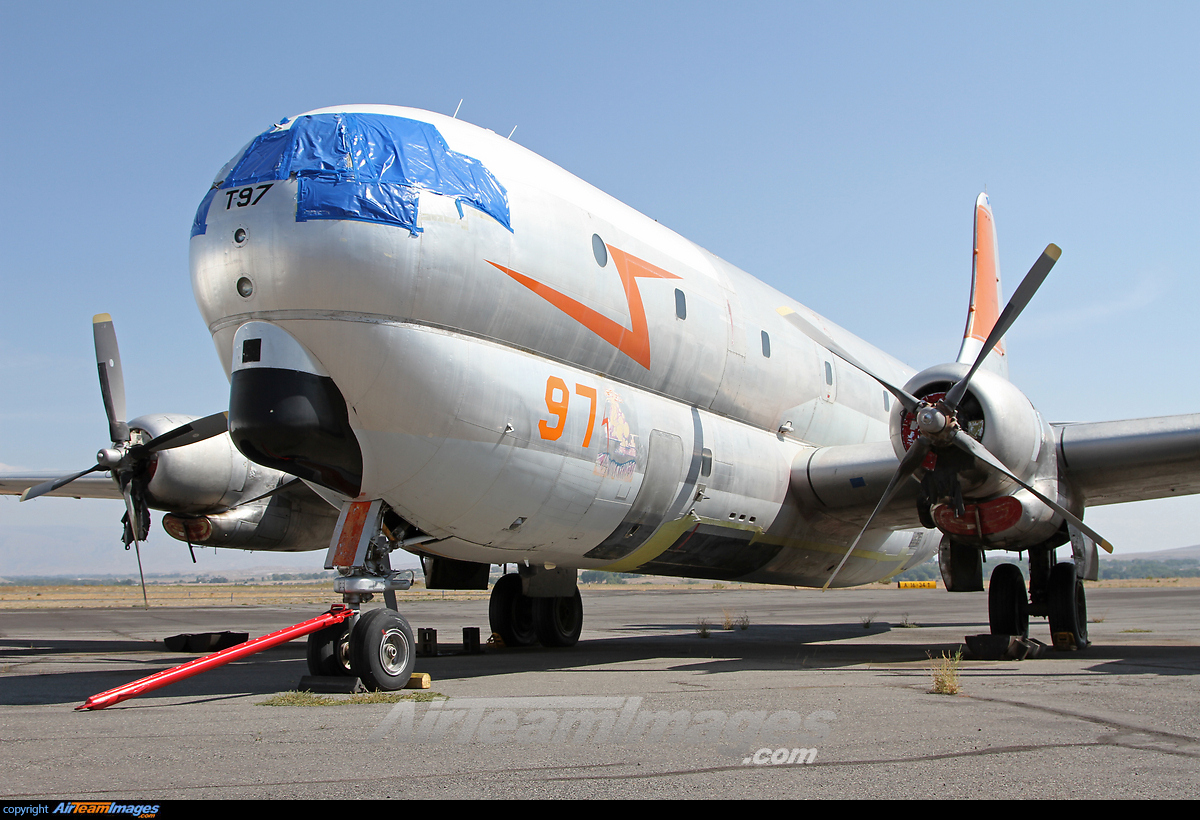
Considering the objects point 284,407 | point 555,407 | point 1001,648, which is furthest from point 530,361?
point 1001,648

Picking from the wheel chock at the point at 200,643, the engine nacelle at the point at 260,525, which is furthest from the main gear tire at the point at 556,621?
the wheel chock at the point at 200,643

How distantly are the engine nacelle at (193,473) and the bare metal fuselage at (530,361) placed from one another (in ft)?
21.8

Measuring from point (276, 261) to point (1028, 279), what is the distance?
8.95 m

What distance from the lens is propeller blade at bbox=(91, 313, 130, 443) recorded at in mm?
15414

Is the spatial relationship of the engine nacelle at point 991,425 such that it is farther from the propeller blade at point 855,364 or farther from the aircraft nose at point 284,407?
the aircraft nose at point 284,407

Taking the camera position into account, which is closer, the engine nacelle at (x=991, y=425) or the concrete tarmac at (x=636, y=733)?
the concrete tarmac at (x=636, y=733)

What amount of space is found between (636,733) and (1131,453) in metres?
9.13

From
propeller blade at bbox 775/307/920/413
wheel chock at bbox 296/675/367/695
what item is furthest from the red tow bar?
propeller blade at bbox 775/307/920/413

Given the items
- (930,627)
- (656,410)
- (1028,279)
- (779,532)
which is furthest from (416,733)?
(930,627)

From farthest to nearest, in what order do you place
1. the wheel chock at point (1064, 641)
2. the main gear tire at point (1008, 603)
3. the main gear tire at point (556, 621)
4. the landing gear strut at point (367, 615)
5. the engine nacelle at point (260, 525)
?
the engine nacelle at point (260, 525) → the main gear tire at point (556, 621) → the wheel chock at point (1064, 641) → the main gear tire at point (1008, 603) → the landing gear strut at point (367, 615)

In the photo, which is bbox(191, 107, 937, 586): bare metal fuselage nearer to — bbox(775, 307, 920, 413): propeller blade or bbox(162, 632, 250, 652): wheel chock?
bbox(775, 307, 920, 413): propeller blade

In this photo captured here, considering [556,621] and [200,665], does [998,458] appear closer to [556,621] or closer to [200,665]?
[556,621]

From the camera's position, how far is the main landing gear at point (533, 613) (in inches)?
583

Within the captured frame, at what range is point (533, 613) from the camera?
585 inches
